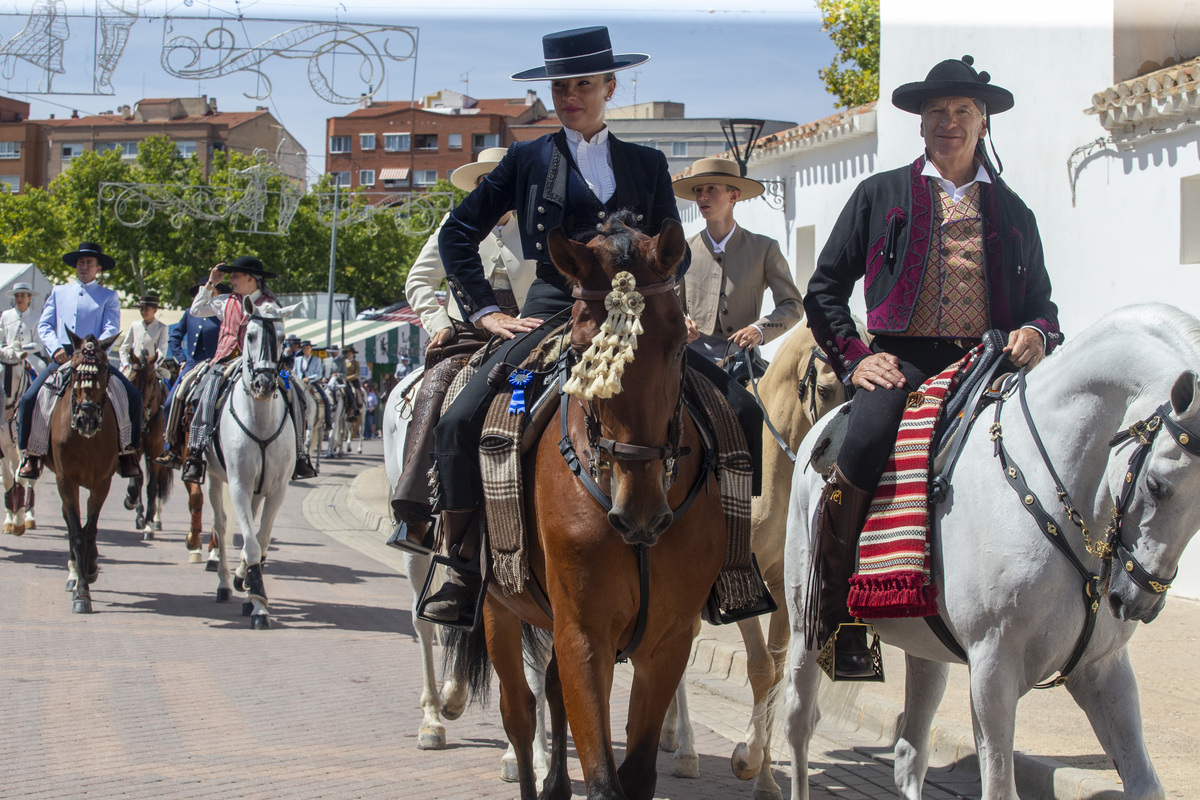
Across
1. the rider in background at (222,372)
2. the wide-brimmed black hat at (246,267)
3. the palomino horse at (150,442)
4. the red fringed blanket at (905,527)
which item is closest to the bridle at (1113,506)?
the red fringed blanket at (905,527)

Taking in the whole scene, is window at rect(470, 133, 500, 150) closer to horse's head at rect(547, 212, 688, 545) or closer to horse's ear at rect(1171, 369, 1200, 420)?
horse's head at rect(547, 212, 688, 545)

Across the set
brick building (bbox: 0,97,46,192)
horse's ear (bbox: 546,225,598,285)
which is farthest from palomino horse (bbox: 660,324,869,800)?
brick building (bbox: 0,97,46,192)

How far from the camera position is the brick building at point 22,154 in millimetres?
98688

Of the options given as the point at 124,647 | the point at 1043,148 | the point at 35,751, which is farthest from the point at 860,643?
the point at 1043,148

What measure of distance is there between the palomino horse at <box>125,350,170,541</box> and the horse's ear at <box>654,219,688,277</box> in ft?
39.0

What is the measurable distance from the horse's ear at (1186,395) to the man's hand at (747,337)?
3.26 metres

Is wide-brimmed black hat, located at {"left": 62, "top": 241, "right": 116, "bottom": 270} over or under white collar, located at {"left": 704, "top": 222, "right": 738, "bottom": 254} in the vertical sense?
over

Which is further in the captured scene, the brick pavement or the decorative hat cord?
the brick pavement

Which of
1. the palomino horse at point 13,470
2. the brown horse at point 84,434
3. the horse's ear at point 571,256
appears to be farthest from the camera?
the palomino horse at point 13,470

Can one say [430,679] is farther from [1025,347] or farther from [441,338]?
[1025,347]

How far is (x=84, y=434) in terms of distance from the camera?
10617 millimetres

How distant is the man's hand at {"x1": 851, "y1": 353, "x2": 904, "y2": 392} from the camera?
4.35 metres

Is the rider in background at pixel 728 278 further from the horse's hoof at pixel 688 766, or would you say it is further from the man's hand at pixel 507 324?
the horse's hoof at pixel 688 766

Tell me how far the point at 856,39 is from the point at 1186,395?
1086 inches
